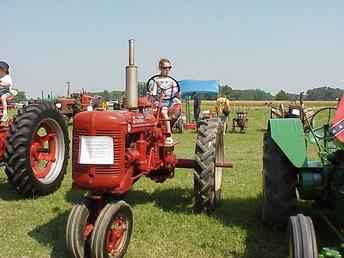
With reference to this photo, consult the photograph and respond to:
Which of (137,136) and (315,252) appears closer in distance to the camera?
(315,252)

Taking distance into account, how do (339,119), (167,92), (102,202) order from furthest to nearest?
1. (167,92)
2. (102,202)
3. (339,119)

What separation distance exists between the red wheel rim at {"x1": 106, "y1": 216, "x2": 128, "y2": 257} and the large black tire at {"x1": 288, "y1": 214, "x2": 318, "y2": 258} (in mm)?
1419

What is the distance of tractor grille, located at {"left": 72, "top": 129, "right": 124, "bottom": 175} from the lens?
391 centimetres

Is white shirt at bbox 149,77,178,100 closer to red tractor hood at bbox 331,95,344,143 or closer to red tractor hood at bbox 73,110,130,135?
red tractor hood at bbox 73,110,130,135

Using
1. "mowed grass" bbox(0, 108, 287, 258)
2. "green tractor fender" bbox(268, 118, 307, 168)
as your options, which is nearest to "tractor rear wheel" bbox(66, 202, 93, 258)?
"mowed grass" bbox(0, 108, 287, 258)

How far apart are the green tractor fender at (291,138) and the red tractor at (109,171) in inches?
35.3

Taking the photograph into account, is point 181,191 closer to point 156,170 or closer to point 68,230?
point 156,170

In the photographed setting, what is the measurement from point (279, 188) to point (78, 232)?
1.88 meters

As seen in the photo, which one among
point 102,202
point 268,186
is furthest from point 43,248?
point 268,186

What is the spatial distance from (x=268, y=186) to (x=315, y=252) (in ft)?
5.22

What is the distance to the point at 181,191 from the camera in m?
6.53

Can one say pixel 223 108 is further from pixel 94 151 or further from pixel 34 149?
pixel 94 151

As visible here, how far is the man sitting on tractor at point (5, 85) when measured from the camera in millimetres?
6671

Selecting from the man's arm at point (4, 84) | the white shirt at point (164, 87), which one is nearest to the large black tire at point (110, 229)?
the white shirt at point (164, 87)
